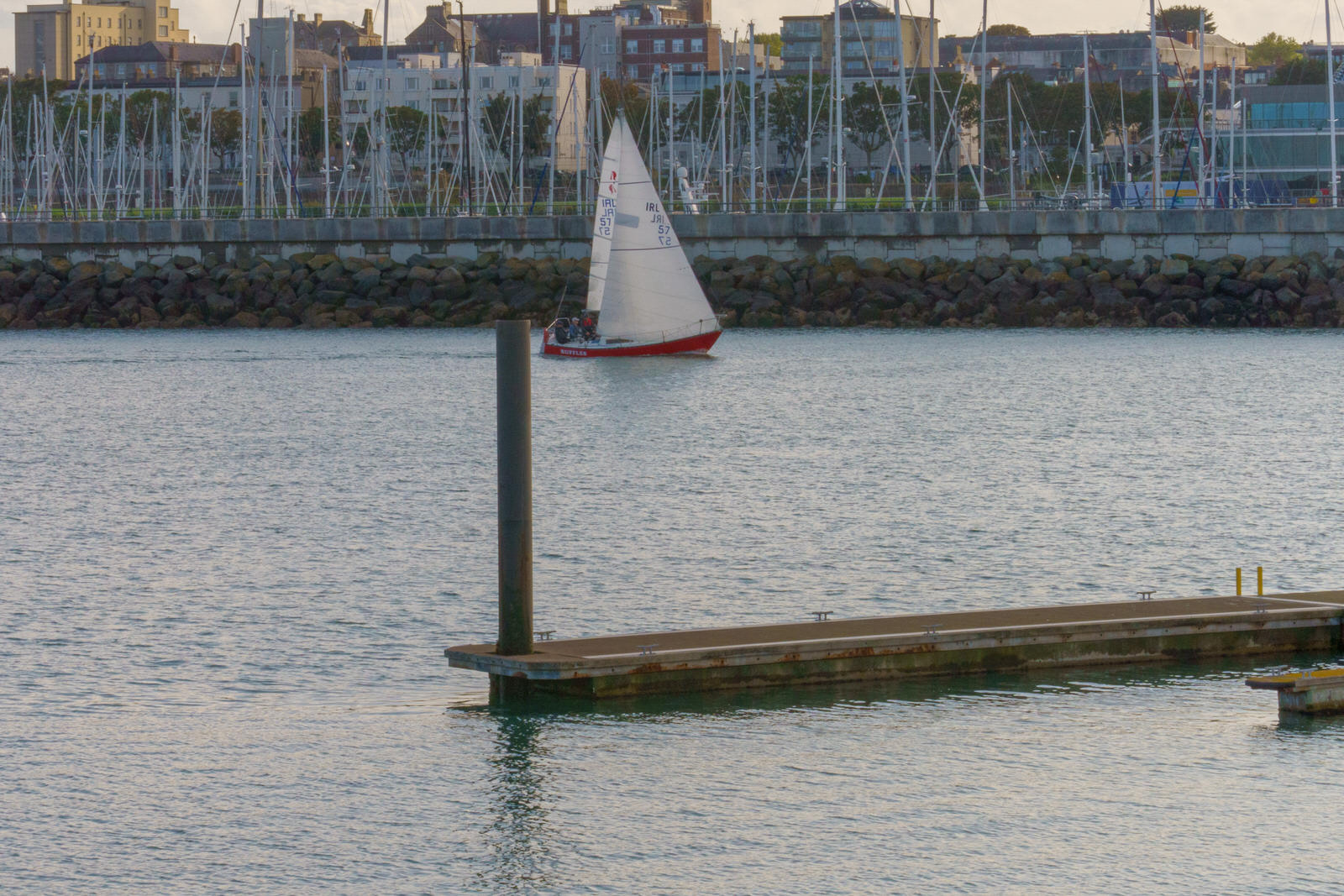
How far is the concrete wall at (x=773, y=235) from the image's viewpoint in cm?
6606

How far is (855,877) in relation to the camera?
40.2 feet

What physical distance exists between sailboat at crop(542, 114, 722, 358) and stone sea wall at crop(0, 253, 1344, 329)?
10.9 meters

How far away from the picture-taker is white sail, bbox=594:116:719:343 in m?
52.8

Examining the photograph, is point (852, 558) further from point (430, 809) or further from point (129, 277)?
point (129, 277)

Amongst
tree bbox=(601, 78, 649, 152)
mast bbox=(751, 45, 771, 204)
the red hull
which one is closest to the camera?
the red hull

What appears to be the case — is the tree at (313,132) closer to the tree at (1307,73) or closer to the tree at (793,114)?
the tree at (793,114)

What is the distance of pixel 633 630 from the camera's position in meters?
19.6

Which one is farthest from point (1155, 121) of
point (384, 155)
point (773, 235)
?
point (384, 155)

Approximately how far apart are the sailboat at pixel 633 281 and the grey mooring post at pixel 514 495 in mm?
37205

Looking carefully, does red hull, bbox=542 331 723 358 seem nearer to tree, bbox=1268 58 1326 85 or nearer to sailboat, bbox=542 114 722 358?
sailboat, bbox=542 114 722 358

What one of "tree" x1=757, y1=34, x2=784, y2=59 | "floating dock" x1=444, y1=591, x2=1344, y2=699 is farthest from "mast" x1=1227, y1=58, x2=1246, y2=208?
"tree" x1=757, y1=34, x2=784, y2=59

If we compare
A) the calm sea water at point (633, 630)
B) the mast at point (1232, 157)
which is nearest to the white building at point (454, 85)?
the mast at point (1232, 157)

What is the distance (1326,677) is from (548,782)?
5984mm

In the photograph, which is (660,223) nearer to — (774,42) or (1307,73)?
(1307,73)
